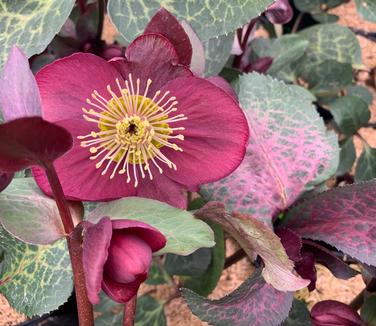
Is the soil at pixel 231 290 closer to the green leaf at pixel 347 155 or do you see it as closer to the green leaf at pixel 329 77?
the green leaf at pixel 347 155

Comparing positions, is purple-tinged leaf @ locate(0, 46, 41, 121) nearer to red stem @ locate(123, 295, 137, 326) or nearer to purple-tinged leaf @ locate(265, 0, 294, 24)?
red stem @ locate(123, 295, 137, 326)

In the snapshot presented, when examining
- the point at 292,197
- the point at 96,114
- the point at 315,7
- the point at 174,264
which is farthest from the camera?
A: the point at 315,7

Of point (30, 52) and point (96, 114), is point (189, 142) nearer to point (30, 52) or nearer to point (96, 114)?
point (96, 114)

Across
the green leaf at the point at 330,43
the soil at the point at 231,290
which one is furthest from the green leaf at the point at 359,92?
the soil at the point at 231,290

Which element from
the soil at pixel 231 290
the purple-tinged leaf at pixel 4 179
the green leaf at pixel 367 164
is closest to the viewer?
the purple-tinged leaf at pixel 4 179

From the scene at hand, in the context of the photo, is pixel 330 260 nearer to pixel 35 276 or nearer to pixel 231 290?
pixel 35 276

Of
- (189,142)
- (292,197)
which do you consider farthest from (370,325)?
(189,142)
